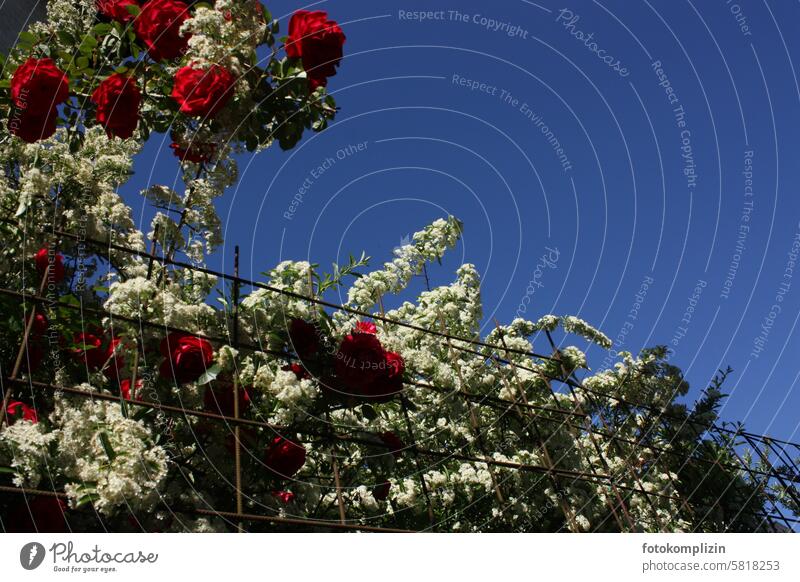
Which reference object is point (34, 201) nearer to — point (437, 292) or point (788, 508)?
point (437, 292)

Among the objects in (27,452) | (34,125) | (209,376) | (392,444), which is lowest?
(27,452)

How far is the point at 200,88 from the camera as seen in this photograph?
2500mm

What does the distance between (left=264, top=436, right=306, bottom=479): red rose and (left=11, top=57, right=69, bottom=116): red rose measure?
5.41 feet

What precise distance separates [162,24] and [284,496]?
2.07 m

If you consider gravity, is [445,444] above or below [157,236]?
below

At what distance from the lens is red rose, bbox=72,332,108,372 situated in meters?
2.30

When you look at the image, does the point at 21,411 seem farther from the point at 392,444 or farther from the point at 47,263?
the point at 392,444

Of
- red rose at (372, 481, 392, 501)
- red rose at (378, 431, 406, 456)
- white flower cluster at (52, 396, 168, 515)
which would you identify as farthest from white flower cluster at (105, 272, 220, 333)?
red rose at (372, 481, 392, 501)

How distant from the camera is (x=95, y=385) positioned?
7.32ft

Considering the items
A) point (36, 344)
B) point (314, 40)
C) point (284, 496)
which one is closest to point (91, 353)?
point (36, 344)

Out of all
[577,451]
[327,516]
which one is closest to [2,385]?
[327,516]

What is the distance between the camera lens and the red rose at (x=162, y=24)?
105 inches

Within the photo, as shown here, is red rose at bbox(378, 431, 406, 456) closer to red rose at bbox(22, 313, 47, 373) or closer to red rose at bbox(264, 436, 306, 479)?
red rose at bbox(264, 436, 306, 479)

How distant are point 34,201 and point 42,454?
1.11 meters
